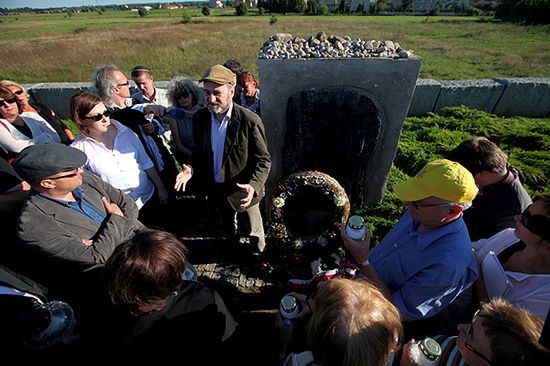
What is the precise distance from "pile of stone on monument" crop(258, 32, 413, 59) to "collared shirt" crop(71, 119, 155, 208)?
191 cm

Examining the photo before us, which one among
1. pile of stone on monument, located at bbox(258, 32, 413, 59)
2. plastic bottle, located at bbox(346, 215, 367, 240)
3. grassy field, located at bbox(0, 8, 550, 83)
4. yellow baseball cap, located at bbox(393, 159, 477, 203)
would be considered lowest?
grassy field, located at bbox(0, 8, 550, 83)

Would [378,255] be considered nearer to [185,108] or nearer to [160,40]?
[185,108]

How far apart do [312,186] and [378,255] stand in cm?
136

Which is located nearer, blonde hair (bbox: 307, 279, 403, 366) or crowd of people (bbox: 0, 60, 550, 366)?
blonde hair (bbox: 307, 279, 403, 366)

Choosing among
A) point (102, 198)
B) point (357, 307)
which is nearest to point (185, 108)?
point (102, 198)

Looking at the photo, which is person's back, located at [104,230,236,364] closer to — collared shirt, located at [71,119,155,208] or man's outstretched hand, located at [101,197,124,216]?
man's outstretched hand, located at [101,197,124,216]

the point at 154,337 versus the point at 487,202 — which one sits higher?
the point at 154,337

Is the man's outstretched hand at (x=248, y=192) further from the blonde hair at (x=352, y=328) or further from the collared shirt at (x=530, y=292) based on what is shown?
the collared shirt at (x=530, y=292)

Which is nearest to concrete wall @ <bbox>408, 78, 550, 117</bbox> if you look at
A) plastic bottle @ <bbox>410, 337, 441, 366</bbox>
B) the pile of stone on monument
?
the pile of stone on monument

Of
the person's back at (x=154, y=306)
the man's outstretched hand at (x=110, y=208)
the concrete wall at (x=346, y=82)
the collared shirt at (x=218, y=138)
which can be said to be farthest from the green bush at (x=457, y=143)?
the man's outstretched hand at (x=110, y=208)

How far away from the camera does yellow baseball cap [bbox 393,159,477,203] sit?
1.76 meters

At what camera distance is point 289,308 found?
1.85 m

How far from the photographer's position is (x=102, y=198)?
8.30 feet

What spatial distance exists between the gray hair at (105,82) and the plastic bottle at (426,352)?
4.17 metres
